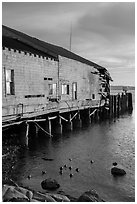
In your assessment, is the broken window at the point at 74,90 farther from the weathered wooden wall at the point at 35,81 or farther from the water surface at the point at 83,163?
the water surface at the point at 83,163

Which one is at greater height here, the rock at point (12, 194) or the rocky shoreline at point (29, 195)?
the rock at point (12, 194)

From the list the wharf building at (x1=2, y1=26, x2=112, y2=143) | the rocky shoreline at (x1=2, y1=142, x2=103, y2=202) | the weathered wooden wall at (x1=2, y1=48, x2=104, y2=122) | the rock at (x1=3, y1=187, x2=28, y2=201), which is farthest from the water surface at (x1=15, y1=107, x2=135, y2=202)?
the weathered wooden wall at (x1=2, y1=48, x2=104, y2=122)

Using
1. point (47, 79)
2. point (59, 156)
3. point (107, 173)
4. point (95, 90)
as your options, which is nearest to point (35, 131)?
point (47, 79)

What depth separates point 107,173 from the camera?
11.0 m

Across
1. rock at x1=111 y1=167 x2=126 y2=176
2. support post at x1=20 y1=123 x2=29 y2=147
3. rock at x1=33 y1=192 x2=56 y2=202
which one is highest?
support post at x1=20 y1=123 x2=29 y2=147

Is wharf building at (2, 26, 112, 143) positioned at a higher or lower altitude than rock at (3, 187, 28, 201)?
higher

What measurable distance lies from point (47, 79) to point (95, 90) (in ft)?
44.1

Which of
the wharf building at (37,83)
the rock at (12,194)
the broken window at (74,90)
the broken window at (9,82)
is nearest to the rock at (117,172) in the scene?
the rock at (12,194)

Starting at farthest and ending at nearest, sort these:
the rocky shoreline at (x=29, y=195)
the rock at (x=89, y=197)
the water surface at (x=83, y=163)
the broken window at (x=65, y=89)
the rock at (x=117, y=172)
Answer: the broken window at (x=65, y=89)
the rock at (x=117, y=172)
the water surface at (x=83, y=163)
the rock at (x=89, y=197)
the rocky shoreline at (x=29, y=195)

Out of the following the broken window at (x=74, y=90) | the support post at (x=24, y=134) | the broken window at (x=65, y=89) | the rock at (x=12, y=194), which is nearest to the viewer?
the rock at (x=12, y=194)

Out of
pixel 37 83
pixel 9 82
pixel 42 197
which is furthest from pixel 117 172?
pixel 37 83

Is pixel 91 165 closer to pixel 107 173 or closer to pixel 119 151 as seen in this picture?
pixel 107 173

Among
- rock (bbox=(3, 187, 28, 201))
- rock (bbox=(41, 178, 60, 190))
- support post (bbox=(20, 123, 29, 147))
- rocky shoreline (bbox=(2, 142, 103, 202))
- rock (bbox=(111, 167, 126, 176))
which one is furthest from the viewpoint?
support post (bbox=(20, 123, 29, 147))

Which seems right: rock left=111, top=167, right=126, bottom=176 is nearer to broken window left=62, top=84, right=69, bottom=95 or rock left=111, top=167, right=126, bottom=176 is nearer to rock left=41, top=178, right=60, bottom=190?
rock left=41, top=178, right=60, bottom=190
